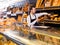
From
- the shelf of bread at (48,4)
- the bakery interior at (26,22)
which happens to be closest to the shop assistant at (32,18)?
the bakery interior at (26,22)

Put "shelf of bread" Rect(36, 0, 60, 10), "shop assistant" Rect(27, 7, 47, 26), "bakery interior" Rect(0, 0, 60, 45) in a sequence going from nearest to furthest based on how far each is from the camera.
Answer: "bakery interior" Rect(0, 0, 60, 45), "shelf of bread" Rect(36, 0, 60, 10), "shop assistant" Rect(27, 7, 47, 26)

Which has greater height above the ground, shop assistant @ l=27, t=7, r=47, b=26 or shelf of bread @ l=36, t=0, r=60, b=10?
shelf of bread @ l=36, t=0, r=60, b=10

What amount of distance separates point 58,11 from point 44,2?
0.44 meters

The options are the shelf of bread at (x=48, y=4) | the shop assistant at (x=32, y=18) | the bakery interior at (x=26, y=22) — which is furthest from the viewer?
the shop assistant at (x=32, y=18)

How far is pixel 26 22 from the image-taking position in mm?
3076

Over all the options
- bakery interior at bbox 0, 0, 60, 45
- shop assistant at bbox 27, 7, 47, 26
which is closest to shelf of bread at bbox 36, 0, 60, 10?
bakery interior at bbox 0, 0, 60, 45

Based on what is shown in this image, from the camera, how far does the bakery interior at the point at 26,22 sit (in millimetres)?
1523

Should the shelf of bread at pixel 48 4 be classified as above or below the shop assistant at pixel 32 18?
above

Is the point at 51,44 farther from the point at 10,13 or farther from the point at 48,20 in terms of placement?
the point at 10,13

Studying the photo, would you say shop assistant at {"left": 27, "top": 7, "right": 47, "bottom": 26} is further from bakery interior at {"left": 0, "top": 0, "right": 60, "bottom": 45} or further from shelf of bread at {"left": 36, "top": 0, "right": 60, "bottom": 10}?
shelf of bread at {"left": 36, "top": 0, "right": 60, "bottom": 10}

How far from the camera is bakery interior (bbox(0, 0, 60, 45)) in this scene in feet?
5.00

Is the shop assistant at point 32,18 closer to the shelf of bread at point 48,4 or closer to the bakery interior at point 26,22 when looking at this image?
the bakery interior at point 26,22

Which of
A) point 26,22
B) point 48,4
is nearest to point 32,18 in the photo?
point 26,22

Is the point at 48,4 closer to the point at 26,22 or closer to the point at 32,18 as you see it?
the point at 32,18
